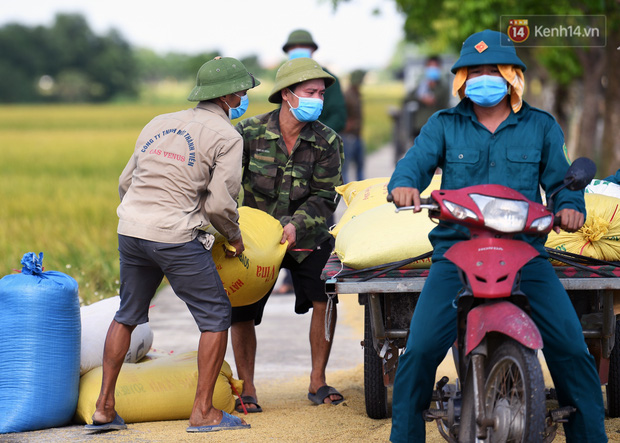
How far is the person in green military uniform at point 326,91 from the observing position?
25.5ft

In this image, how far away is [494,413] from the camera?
358 cm

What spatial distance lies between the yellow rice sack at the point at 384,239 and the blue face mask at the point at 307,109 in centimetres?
84

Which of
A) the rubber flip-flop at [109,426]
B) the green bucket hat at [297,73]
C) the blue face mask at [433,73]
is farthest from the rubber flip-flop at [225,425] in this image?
the blue face mask at [433,73]

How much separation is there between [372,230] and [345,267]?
0.75 feet

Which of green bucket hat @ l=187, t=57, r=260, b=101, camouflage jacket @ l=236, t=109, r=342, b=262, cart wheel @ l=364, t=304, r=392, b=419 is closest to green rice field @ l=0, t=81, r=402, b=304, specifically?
camouflage jacket @ l=236, t=109, r=342, b=262

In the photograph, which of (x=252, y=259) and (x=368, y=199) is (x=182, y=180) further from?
(x=368, y=199)

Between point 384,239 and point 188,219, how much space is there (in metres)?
0.95

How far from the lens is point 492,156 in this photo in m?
3.96

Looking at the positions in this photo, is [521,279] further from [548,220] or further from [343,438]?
[343,438]

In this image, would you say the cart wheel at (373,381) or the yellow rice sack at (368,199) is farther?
the yellow rice sack at (368,199)

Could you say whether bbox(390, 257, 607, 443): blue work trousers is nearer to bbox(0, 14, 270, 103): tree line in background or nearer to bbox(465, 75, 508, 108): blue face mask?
bbox(465, 75, 508, 108): blue face mask

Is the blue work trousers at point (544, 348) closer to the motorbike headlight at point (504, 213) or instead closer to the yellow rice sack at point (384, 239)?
the motorbike headlight at point (504, 213)

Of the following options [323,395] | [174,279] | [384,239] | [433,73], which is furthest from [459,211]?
[433,73]

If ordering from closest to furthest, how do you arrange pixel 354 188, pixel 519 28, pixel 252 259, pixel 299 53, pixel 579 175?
pixel 579 175, pixel 252 259, pixel 354 188, pixel 299 53, pixel 519 28
